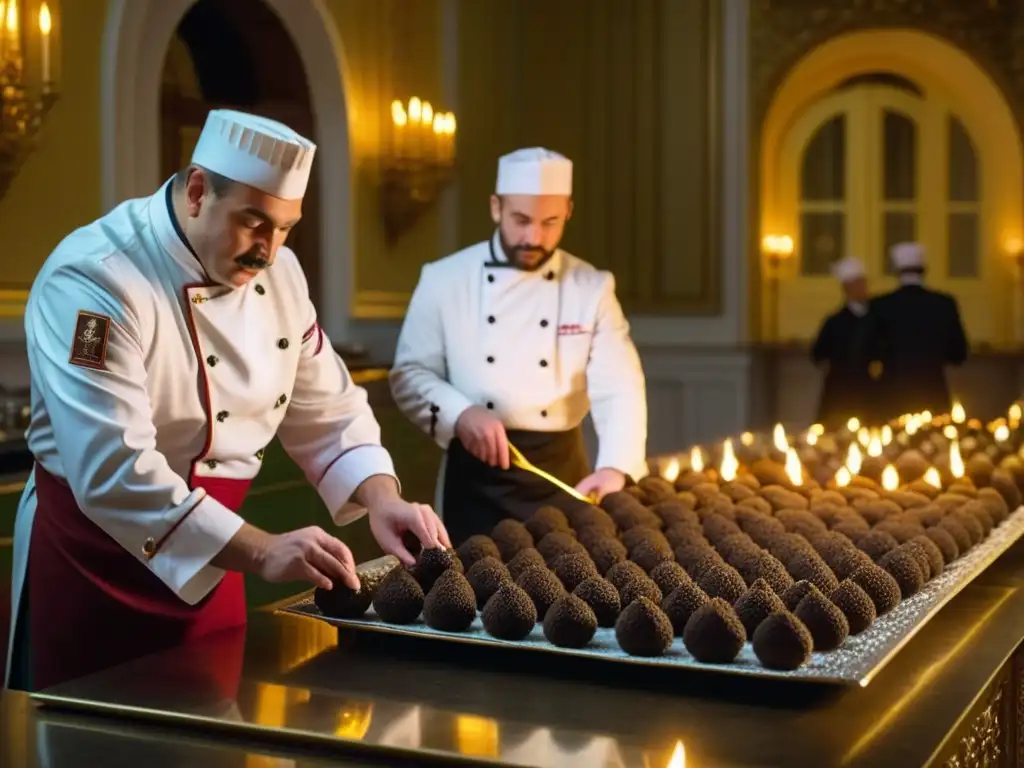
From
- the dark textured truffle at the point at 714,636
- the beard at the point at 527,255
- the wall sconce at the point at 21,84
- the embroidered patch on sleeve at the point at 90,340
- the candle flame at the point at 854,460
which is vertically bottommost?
the dark textured truffle at the point at 714,636

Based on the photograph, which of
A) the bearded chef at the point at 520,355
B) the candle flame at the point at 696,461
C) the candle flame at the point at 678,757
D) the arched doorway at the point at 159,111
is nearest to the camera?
the candle flame at the point at 678,757

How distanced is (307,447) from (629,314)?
539 centimetres

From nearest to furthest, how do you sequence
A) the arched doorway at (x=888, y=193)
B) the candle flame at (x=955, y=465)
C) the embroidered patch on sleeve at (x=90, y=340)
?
1. the embroidered patch on sleeve at (x=90, y=340)
2. the candle flame at (x=955, y=465)
3. the arched doorway at (x=888, y=193)

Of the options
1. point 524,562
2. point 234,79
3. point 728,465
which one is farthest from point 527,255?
point 234,79

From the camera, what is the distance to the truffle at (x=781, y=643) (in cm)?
136

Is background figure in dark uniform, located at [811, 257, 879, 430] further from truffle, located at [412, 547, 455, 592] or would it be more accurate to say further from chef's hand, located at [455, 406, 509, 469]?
truffle, located at [412, 547, 455, 592]

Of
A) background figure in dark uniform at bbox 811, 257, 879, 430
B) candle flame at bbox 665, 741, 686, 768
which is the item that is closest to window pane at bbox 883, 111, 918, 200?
background figure in dark uniform at bbox 811, 257, 879, 430

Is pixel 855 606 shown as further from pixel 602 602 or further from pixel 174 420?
pixel 174 420

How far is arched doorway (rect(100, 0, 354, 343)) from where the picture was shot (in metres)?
4.12

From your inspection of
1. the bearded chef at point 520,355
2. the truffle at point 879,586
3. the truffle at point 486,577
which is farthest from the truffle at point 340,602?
the bearded chef at point 520,355

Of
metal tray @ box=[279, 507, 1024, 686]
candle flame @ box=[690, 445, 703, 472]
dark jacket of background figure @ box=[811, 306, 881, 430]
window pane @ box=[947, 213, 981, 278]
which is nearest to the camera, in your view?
metal tray @ box=[279, 507, 1024, 686]

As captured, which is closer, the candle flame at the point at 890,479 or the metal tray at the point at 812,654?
the metal tray at the point at 812,654

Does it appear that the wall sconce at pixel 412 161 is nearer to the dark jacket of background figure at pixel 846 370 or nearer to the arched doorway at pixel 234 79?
the arched doorway at pixel 234 79

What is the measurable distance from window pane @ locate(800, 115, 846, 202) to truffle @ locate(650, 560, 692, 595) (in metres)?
7.55
